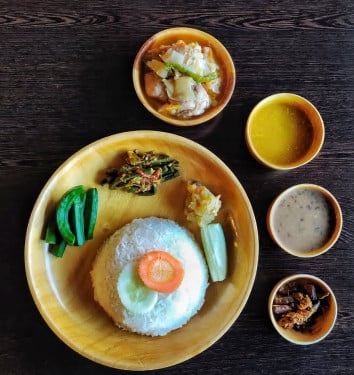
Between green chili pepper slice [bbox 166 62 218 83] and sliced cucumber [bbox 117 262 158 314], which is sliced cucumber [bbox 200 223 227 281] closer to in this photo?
sliced cucumber [bbox 117 262 158 314]

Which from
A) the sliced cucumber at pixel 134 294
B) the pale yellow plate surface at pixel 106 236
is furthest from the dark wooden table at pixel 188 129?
the sliced cucumber at pixel 134 294

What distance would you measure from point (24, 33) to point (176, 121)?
78 centimetres

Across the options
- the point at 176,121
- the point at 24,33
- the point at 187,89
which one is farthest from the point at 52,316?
the point at 24,33

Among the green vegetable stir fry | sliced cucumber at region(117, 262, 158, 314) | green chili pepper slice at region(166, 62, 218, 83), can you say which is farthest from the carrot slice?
green chili pepper slice at region(166, 62, 218, 83)

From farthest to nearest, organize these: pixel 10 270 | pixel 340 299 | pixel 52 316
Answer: pixel 340 299, pixel 10 270, pixel 52 316

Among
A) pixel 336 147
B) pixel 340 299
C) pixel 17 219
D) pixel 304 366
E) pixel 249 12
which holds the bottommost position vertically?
pixel 304 366

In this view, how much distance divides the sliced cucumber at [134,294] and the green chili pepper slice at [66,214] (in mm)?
250

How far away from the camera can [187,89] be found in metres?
2.08

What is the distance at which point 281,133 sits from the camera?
2.24m

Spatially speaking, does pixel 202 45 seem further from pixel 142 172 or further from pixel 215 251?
pixel 215 251

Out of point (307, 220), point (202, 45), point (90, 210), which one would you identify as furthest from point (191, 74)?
point (307, 220)

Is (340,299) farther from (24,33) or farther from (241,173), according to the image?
(24,33)

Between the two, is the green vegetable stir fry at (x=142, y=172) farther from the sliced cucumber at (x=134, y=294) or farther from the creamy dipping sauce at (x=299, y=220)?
the creamy dipping sauce at (x=299, y=220)

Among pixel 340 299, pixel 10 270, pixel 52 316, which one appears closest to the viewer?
pixel 52 316
